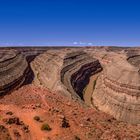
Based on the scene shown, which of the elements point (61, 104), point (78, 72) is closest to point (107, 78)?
point (78, 72)

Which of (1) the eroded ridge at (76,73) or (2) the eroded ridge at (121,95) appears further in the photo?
(1) the eroded ridge at (76,73)

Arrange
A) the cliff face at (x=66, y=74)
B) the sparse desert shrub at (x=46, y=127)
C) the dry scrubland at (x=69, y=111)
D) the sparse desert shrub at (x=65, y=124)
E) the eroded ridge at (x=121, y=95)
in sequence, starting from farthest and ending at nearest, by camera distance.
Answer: the cliff face at (x=66, y=74) < the eroded ridge at (x=121, y=95) < the sparse desert shrub at (x=65, y=124) < the sparse desert shrub at (x=46, y=127) < the dry scrubland at (x=69, y=111)

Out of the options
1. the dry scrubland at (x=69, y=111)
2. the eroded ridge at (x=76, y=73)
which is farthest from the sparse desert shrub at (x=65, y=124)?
the eroded ridge at (x=76, y=73)

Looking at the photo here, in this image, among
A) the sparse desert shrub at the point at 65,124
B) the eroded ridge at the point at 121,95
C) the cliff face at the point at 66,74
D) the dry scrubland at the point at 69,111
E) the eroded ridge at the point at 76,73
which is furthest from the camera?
the eroded ridge at the point at 76,73

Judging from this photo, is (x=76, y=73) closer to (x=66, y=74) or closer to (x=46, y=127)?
(x=66, y=74)

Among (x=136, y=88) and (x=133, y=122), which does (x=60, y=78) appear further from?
(x=133, y=122)

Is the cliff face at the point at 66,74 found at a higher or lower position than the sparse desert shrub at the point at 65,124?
lower

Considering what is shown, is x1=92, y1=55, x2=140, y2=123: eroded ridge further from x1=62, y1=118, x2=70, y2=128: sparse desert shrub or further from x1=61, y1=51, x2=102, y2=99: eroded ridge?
x1=62, y1=118, x2=70, y2=128: sparse desert shrub

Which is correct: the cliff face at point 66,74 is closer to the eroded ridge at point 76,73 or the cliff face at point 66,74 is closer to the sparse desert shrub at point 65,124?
the eroded ridge at point 76,73

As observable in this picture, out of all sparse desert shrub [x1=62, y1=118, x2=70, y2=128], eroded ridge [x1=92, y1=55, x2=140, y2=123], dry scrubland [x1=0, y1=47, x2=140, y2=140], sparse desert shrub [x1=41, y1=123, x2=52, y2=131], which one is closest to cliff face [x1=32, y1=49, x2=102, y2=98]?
dry scrubland [x1=0, y1=47, x2=140, y2=140]
